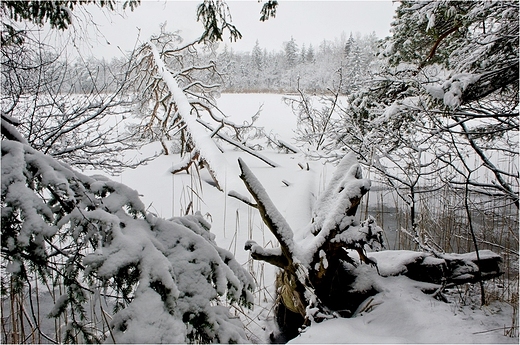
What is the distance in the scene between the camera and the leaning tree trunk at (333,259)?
2094 mm

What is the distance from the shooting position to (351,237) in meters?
2.10

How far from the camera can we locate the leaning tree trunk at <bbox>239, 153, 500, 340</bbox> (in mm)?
2094

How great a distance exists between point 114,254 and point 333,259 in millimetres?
1762

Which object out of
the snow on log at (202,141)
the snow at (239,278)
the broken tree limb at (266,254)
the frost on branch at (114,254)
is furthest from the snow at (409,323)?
the snow on log at (202,141)

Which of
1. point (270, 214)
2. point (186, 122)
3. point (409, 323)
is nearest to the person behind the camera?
point (409, 323)

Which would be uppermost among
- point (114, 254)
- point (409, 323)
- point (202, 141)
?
point (202, 141)

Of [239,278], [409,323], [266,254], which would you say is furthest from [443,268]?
[239,278]

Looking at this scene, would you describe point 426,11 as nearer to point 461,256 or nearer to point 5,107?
point 461,256

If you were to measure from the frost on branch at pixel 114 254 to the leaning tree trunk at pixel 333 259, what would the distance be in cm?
90

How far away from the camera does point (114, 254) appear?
3.16ft

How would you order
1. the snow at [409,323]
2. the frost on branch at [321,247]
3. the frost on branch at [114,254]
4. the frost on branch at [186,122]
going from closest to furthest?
the frost on branch at [114,254] < the snow at [409,323] < the frost on branch at [321,247] < the frost on branch at [186,122]

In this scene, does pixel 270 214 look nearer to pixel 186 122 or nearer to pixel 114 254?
pixel 114 254

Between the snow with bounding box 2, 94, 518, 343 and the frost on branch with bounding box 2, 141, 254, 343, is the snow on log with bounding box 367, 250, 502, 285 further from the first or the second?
the frost on branch with bounding box 2, 141, 254, 343

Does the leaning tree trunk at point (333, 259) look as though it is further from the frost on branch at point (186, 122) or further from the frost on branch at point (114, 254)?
the frost on branch at point (186, 122)
